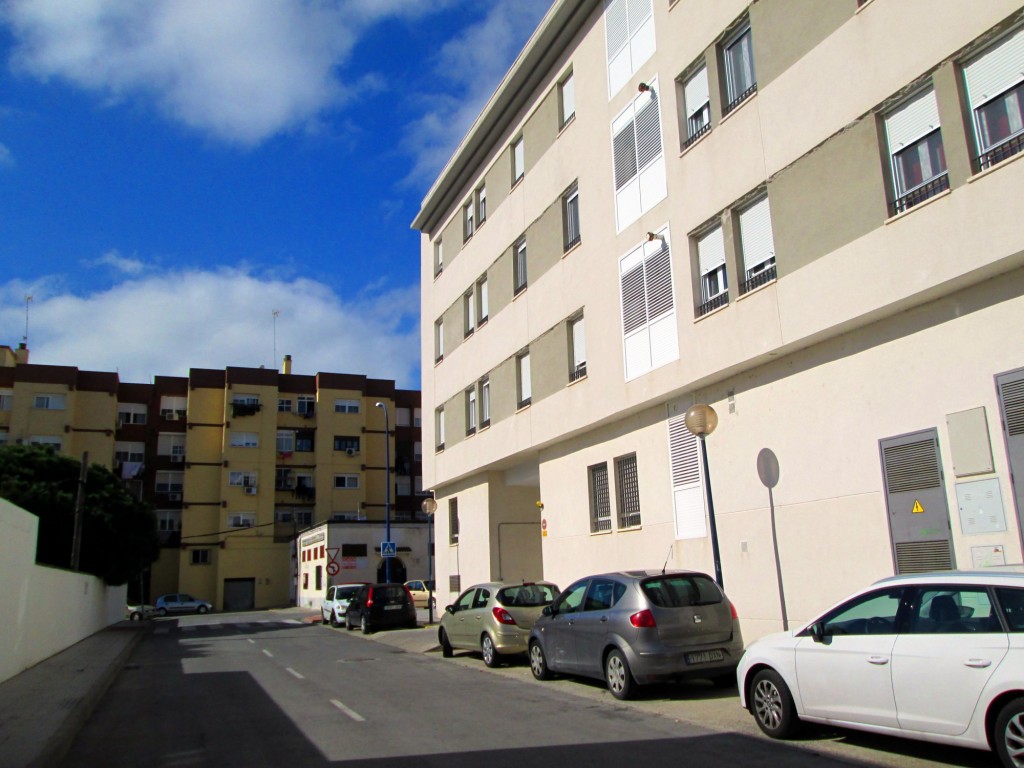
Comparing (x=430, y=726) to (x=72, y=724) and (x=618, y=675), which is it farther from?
(x=72, y=724)

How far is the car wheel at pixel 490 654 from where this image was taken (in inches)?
637

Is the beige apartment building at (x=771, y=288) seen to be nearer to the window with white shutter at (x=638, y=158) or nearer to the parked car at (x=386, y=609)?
the window with white shutter at (x=638, y=158)

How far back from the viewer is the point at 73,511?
3422 centimetres

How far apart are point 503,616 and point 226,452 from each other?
50220 millimetres

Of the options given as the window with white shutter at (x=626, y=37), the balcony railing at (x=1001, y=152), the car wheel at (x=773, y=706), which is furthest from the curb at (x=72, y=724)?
the window with white shutter at (x=626, y=37)

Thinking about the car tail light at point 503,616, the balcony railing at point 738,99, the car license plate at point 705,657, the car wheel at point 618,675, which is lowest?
the car wheel at point 618,675

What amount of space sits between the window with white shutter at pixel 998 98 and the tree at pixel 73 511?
3304cm

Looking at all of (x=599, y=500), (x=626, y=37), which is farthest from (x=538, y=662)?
(x=626, y=37)

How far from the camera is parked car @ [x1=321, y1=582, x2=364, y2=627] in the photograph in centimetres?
3297

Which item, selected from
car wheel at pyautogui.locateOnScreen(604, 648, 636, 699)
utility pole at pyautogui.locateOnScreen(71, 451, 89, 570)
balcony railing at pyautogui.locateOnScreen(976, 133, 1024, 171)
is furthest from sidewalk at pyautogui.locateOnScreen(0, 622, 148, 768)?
balcony railing at pyautogui.locateOnScreen(976, 133, 1024, 171)

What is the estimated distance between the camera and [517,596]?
16.4 metres

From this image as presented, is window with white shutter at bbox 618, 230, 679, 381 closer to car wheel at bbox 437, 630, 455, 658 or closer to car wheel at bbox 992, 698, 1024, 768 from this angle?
car wheel at bbox 437, 630, 455, 658

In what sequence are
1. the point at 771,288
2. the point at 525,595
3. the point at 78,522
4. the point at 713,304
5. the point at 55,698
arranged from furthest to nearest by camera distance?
the point at 78,522, the point at 525,595, the point at 713,304, the point at 771,288, the point at 55,698

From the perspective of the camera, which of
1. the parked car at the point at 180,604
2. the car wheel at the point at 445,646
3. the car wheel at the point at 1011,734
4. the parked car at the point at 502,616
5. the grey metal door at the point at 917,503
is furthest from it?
the parked car at the point at 180,604
